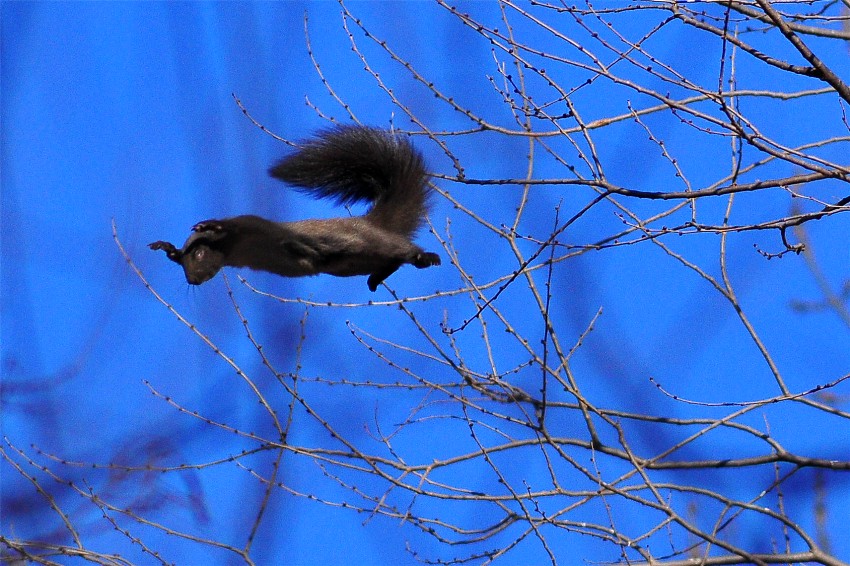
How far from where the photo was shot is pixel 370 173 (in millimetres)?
4555

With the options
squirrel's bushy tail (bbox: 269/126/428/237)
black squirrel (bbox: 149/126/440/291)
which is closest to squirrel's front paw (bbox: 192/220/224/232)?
black squirrel (bbox: 149/126/440/291)

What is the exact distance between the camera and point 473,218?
429cm

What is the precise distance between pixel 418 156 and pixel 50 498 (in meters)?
3.22

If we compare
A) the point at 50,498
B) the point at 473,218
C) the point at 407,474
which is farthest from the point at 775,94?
the point at 50,498

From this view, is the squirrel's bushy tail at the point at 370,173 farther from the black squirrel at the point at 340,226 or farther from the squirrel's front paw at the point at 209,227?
the squirrel's front paw at the point at 209,227

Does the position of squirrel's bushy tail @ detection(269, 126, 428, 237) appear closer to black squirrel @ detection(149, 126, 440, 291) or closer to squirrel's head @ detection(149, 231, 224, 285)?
black squirrel @ detection(149, 126, 440, 291)

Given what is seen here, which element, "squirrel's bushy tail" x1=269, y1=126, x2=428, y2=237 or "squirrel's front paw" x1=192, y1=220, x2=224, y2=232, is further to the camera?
"squirrel's bushy tail" x1=269, y1=126, x2=428, y2=237

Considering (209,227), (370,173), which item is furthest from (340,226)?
(209,227)

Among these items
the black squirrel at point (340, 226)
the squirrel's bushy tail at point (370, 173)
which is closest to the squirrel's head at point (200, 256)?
the black squirrel at point (340, 226)

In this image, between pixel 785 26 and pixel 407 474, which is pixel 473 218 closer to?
pixel 407 474

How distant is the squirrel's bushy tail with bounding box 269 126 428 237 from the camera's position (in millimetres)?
4289

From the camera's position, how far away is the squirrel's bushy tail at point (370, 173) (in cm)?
429

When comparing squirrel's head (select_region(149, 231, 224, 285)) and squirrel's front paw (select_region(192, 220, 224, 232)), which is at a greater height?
squirrel's front paw (select_region(192, 220, 224, 232))

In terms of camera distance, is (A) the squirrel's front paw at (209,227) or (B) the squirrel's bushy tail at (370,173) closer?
(A) the squirrel's front paw at (209,227)
